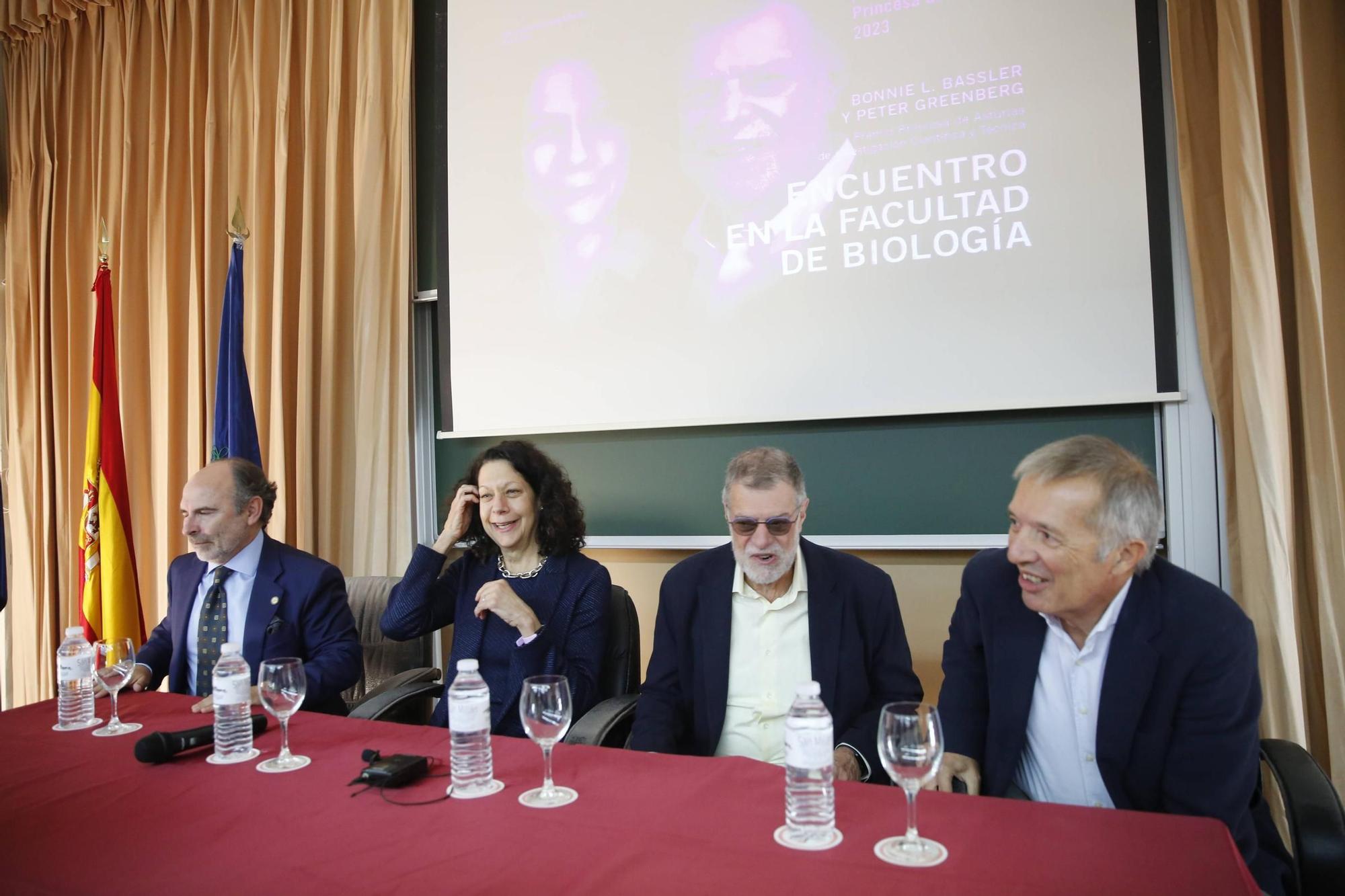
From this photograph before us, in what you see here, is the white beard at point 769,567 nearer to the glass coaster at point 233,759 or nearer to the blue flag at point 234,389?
the glass coaster at point 233,759

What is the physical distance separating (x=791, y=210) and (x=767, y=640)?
1.57 m

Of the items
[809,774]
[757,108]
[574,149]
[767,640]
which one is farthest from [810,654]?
[574,149]

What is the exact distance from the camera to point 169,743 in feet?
5.57

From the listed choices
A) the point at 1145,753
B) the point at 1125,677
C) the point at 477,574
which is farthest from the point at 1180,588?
the point at 477,574

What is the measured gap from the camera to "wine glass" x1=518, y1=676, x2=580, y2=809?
145 cm

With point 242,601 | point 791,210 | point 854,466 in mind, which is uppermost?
point 791,210

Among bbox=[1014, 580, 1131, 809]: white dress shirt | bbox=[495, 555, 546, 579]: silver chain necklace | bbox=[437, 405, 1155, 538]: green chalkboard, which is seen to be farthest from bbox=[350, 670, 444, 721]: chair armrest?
bbox=[1014, 580, 1131, 809]: white dress shirt

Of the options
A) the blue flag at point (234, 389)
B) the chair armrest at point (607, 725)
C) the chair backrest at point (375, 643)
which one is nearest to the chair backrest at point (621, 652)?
the chair armrest at point (607, 725)

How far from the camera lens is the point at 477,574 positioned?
2.70 metres

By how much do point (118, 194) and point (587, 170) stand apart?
2762mm

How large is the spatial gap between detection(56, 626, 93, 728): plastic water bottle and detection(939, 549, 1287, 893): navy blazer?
1898 millimetres

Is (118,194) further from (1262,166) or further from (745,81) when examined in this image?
(1262,166)

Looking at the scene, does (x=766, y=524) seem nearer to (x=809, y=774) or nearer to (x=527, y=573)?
(x=527, y=573)

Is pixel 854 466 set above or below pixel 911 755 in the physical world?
above
